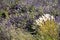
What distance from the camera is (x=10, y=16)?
593 cm

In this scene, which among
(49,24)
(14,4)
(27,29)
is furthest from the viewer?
(14,4)

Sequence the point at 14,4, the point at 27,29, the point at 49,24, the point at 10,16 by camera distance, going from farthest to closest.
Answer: the point at 14,4, the point at 10,16, the point at 27,29, the point at 49,24

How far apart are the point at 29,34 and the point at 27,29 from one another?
318 millimetres

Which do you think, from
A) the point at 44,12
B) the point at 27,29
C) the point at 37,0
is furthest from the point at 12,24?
the point at 37,0

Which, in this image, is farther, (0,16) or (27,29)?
(0,16)

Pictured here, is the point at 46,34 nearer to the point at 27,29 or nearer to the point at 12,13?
the point at 27,29

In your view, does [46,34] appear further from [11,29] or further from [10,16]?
[10,16]

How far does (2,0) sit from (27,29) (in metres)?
1.62

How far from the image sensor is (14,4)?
21.2 feet

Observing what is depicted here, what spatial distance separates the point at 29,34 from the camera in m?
5.14

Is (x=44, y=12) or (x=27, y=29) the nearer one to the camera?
(x=27, y=29)

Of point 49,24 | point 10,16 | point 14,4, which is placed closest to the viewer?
point 49,24

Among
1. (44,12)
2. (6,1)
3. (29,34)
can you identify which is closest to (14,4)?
(6,1)

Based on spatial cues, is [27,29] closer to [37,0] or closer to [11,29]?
[11,29]
